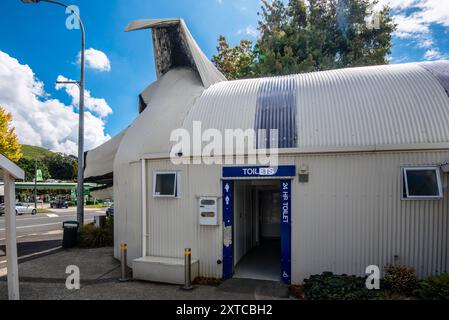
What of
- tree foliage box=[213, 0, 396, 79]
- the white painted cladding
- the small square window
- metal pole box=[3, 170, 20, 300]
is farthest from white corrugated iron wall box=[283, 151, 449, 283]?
tree foliage box=[213, 0, 396, 79]

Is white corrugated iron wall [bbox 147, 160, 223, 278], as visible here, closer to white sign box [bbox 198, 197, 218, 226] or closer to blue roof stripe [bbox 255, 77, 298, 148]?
white sign box [bbox 198, 197, 218, 226]

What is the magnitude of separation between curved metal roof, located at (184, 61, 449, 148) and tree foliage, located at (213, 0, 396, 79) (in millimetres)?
10865

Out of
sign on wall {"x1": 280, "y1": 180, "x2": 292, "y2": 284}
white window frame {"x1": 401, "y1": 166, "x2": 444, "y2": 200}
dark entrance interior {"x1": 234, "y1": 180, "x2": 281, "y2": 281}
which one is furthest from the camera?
dark entrance interior {"x1": 234, "y1": 180, "x2": 281, "y2": 281}

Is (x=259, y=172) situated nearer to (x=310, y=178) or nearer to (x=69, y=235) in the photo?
(x=310, y=178)

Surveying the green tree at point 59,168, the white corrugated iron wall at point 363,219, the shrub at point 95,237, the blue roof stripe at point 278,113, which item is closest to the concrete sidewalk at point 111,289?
the white corrugated iron wall at point 363,219

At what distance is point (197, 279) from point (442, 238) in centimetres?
622

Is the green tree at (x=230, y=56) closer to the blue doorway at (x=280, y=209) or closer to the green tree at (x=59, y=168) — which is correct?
the blue doorway at (x=280, y=209)

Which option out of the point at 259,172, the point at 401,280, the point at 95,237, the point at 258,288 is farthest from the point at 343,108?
the point at 95,237

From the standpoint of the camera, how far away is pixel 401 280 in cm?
645

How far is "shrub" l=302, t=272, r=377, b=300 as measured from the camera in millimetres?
6062

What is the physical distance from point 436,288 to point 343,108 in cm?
477

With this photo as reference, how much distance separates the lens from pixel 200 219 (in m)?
7.90
